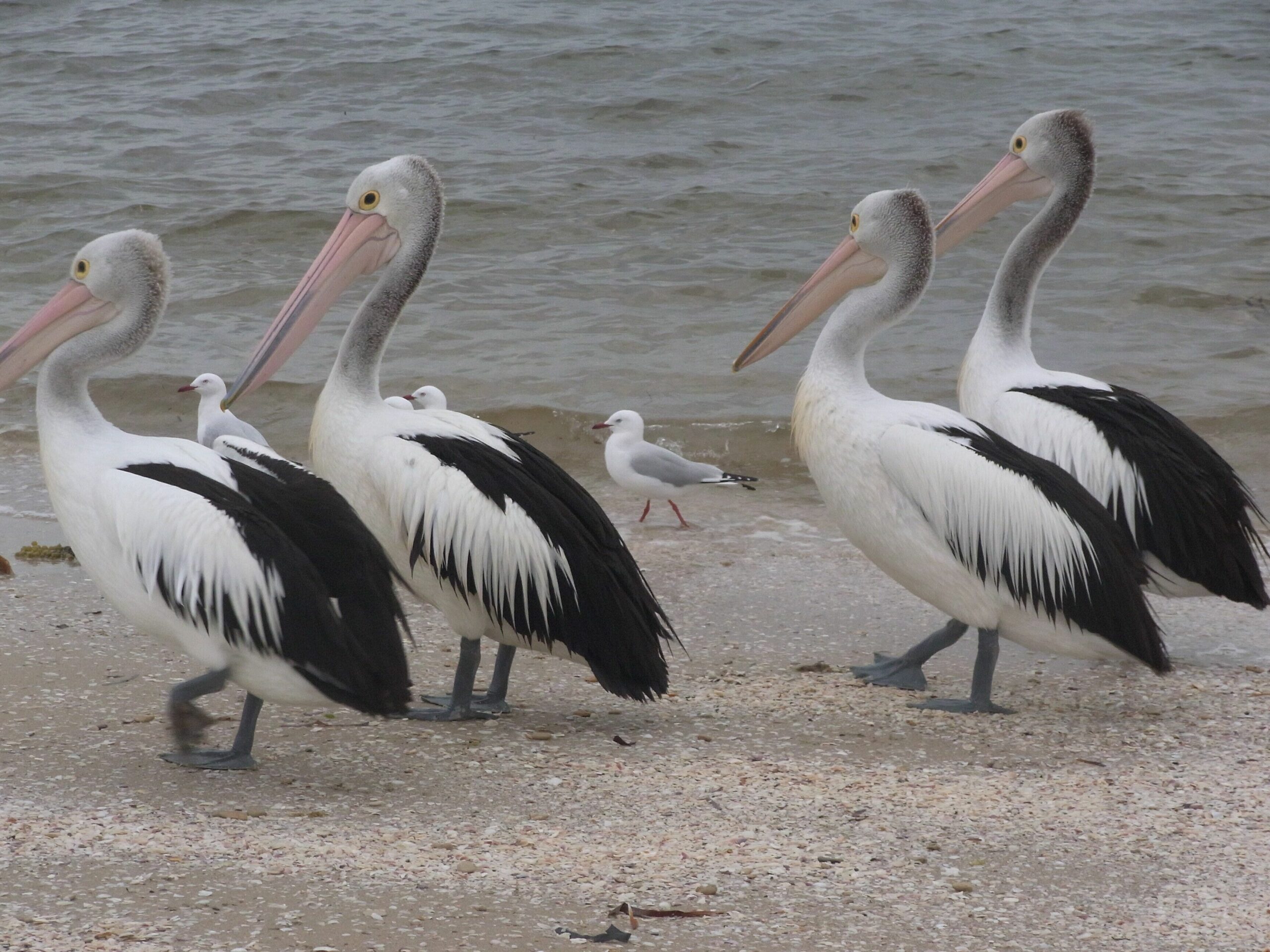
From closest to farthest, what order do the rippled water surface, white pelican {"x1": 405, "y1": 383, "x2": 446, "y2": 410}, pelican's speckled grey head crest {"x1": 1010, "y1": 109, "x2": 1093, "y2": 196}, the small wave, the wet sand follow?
the wet sand, pelican's speckled grey head crest {"x1": 1010, "y1": 109, "x2": 1093, "y2": 196}, the small wave, white pelican {"x1": 405, "y1": 383, "x2": 446, "y2": 410}, the rippled water surface

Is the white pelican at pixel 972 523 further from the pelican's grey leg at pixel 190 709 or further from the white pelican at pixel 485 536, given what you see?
the pelican's grey leg at pixel 190 709

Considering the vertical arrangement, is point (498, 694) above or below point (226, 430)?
below

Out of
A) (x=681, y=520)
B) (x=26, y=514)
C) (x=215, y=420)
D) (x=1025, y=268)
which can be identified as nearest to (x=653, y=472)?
(x=681, y=520)

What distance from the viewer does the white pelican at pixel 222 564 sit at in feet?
11.1

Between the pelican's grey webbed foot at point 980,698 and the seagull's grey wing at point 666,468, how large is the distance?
2142 mm

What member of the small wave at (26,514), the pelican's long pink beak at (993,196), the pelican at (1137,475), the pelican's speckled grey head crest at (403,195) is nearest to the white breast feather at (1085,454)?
the pelican at (1137,475)

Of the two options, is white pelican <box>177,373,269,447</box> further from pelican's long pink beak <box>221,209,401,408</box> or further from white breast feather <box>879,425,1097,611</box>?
white breast feather <box>879,425,1097,611</box>

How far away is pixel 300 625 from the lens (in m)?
3.41

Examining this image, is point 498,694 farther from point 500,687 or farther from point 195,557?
point 195,557

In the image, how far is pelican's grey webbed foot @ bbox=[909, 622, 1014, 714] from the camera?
4.23 meters

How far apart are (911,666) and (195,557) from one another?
2.14 meters

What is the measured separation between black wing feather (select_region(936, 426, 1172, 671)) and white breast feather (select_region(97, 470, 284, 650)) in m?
1.92

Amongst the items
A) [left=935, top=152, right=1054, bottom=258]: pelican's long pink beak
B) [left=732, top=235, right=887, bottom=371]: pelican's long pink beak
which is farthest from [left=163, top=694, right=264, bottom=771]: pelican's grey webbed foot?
[left=935, top=152, right=1054, bottom=258]: pelican's long pink beak

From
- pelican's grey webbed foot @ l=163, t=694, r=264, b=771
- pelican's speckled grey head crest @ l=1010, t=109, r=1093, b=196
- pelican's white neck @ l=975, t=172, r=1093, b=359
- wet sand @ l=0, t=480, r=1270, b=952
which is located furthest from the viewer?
pelican's speckled grey head crest @ l=1010, t=109, r=1093, b=196
